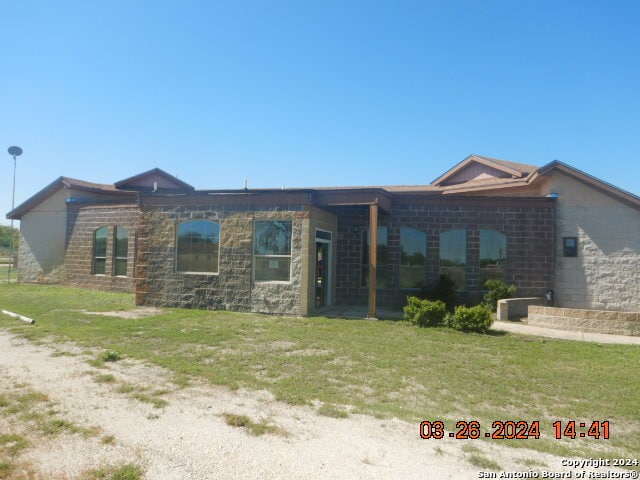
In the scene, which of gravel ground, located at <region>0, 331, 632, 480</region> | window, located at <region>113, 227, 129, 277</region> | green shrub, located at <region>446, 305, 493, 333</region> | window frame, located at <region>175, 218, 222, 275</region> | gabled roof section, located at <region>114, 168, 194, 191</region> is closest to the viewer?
gravel ground, located at <region>0, 331, 632, 480</region>

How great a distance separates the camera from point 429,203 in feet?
49.1

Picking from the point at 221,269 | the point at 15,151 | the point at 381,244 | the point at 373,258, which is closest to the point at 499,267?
the point at 381,244

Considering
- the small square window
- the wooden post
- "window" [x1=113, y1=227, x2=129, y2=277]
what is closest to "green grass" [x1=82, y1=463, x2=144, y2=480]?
the wooden post

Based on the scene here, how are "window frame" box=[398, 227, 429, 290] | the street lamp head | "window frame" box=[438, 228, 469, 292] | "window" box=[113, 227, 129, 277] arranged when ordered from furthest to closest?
the street lamp head < "window" box=[113, 227, 129, 277] < "window frame" box=[398, 227, 429, 290] < "window frame" box=[438, 228, 469, 292]

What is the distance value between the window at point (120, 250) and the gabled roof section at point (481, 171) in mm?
15528

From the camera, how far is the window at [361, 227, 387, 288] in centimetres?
1522

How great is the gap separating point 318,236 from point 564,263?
8437 mm

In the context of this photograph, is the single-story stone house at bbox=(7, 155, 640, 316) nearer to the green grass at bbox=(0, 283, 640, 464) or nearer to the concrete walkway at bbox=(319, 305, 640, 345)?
the concrete walkway at bbox=(319, 305, 640, 345)

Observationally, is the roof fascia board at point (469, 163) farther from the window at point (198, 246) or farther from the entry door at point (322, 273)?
the window at point (198, 246)

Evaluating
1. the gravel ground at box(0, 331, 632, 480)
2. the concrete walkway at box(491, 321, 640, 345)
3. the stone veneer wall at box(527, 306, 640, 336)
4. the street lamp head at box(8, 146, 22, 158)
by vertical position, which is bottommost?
the gravel ground at box(0, 331, 632, 480)

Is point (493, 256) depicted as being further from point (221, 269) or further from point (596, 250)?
point (221, 269)

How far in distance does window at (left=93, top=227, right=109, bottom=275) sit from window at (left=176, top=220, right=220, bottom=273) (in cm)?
758

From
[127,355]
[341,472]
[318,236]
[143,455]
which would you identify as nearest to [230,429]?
[143,455]

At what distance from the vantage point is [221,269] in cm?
1320
